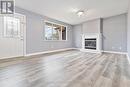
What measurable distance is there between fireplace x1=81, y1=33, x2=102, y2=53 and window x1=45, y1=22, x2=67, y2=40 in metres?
1.53

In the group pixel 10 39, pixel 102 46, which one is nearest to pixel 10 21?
pixel 10 39

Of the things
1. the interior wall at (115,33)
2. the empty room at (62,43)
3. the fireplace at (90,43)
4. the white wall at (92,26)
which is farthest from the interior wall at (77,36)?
the interior wall at (115,33)

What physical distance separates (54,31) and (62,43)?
1.11 m

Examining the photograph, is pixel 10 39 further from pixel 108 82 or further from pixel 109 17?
pixel 109 17

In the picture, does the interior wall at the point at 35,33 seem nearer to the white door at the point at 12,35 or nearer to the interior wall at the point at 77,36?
the white door at the point at 12,35

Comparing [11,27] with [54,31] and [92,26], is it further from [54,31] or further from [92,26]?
[92,26]

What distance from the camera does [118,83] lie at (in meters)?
1.84

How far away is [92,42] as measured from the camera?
677 cm

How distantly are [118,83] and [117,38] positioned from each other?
492cm

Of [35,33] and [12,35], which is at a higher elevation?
[35,33]

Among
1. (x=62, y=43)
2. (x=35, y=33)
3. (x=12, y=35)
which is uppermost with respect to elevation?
(x=35, y=33)

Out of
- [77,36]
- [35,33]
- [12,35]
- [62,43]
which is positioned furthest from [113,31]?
[12,35]

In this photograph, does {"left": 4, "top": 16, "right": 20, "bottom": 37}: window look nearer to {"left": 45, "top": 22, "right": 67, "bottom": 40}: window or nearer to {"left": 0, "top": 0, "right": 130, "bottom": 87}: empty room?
{"left": 0, "top": 0, "right": 130, "bottom": 87}: empty room

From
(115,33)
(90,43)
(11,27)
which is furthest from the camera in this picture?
(90,43)
